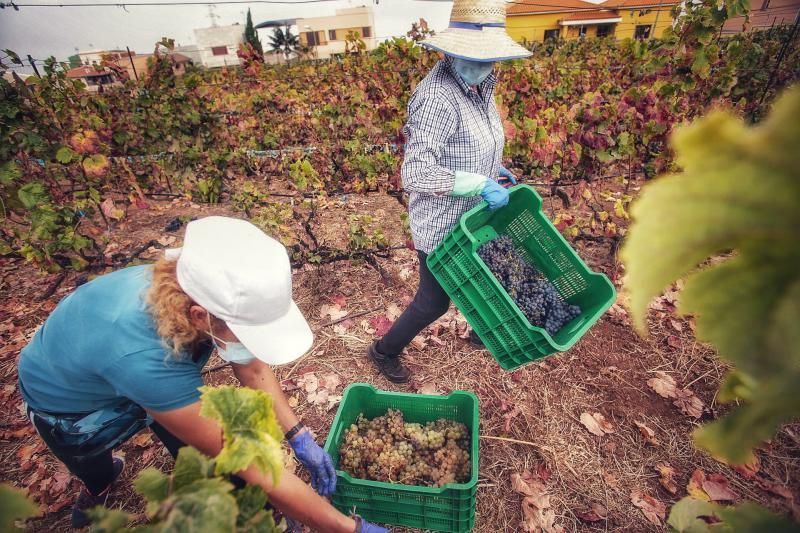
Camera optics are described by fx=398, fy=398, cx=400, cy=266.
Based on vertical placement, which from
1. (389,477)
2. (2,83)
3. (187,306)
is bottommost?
(389,477)

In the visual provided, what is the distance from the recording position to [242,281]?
55.4 inches

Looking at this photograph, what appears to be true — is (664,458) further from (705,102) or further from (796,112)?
(705,102)

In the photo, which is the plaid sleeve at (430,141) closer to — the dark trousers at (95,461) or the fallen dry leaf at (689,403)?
the dark trousers at (95,461)

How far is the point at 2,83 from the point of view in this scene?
14.7ft

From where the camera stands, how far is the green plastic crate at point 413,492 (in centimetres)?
200

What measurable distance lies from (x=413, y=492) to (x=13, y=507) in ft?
5.47

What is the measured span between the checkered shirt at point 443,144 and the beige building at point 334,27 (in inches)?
2280

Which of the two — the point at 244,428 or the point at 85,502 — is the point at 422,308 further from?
the point at 85,502

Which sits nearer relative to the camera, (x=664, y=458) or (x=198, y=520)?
(x=198, y=520)

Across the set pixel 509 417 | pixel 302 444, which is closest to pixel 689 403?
pixel 509 417

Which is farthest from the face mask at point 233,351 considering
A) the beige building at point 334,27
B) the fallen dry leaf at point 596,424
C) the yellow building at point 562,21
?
the beige building at point 334,27

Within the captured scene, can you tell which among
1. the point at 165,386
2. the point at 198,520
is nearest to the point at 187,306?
the point at 165,386

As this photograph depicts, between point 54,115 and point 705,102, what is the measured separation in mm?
9144

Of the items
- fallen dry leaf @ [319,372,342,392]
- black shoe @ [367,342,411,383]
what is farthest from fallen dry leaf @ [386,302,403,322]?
fallen dry leaf @ [319,372,342,392]
